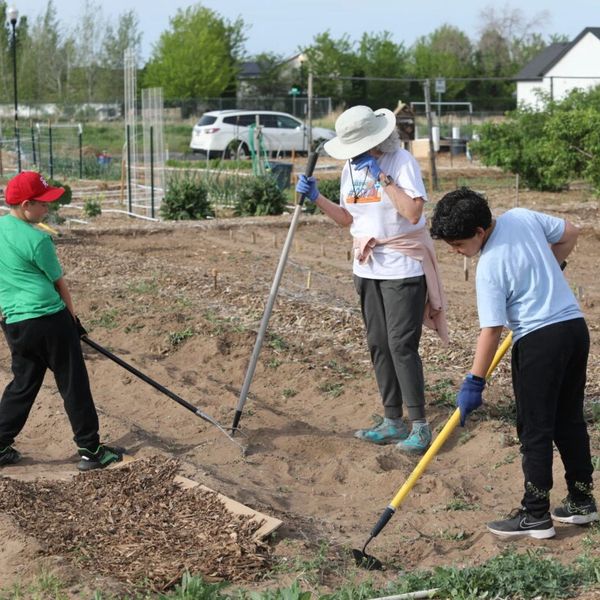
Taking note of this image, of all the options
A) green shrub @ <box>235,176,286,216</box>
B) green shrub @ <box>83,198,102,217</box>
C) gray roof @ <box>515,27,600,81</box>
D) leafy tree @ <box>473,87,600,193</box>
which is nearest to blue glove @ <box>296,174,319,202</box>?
green shrub @ <box>235,176,286,216</box>

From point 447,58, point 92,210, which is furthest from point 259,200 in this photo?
point 447,58

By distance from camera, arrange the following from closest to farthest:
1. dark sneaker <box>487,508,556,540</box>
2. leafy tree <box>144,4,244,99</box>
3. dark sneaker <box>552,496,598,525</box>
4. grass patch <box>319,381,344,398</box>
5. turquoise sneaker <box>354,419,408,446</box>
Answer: dark sneaker <box>487,508,556,540</box> → dark sneaker <box>552,496,598,525</box> → turquoise sneaker <box>354,419,408,446</box> → grass patch <box>319,381,344,398</box> → leafy tree <box>144,4,244,99</box>

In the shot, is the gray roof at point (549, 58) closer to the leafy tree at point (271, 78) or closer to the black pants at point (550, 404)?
the leafy tree at point (271, 78)

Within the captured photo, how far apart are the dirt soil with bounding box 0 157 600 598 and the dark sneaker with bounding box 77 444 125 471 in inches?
4.4

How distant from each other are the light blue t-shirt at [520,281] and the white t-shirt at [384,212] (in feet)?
4.26

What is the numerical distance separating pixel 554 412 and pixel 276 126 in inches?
1107

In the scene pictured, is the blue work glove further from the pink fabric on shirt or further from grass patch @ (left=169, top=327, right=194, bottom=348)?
grass patch @ (left=169, top=327, right=194, bottom=348)

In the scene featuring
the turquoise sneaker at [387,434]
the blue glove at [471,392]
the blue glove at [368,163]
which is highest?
the blue glove at [368,163]

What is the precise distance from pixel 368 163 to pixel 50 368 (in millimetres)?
2067

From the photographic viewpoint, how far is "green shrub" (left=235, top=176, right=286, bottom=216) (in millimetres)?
17266

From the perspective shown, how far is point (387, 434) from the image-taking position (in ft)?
20.6

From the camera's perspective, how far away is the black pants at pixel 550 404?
4.59 m

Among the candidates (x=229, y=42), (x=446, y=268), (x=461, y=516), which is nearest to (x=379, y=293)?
(x=461, y=516)

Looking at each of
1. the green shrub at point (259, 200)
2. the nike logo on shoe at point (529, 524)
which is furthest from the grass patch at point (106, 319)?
the green shrub at point (259, 200)
